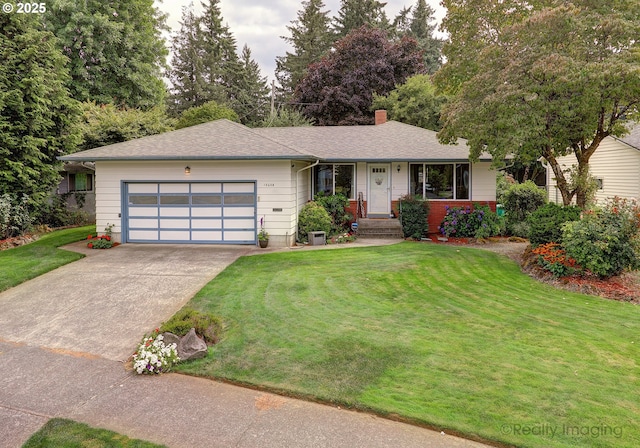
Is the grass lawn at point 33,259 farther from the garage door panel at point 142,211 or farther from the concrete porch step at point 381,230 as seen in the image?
the concrete porch step at point 381,230

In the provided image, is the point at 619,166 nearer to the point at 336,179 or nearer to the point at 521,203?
the point at 521,203

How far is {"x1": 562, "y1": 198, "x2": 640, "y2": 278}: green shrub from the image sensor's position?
8.41m

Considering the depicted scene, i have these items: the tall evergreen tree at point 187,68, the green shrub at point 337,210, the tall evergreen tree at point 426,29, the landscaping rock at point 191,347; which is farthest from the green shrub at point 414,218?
the tall evergreen tree at point 426,29

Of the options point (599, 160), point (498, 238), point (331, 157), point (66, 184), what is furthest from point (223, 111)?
point (599, 160)

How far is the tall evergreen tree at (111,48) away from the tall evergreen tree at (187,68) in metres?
9.26

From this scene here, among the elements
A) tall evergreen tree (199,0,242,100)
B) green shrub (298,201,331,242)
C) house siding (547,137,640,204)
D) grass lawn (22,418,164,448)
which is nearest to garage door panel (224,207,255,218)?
green shrub (298,201,331,242)

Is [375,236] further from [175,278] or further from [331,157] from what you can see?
[175,278]

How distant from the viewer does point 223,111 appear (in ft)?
80.1

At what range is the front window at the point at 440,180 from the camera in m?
15.1

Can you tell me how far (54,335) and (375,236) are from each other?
10.3 metres

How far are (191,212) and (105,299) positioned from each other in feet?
18.4

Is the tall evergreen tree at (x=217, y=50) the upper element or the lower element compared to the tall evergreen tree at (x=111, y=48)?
upper

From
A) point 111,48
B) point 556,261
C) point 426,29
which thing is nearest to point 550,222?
point 556,261

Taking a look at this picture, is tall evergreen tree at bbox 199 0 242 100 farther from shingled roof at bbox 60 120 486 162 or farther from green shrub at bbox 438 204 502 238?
green shrub at bbox 438 204 502 238
